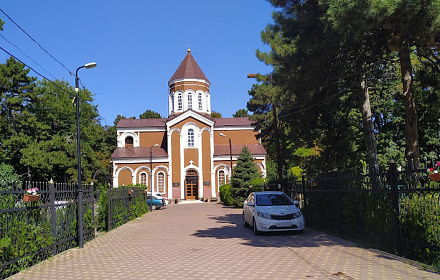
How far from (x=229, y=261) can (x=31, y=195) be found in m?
4.58

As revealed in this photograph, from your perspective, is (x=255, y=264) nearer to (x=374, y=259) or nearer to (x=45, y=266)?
(x=374, y=259)

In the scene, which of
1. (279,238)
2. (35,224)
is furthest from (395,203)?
(35,224)

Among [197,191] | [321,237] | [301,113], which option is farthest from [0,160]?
[321,237]

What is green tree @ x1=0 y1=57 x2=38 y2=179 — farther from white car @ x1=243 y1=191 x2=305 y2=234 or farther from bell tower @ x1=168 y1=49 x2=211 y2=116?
white car @ x1=243 y1=191 x2=305 y2=234

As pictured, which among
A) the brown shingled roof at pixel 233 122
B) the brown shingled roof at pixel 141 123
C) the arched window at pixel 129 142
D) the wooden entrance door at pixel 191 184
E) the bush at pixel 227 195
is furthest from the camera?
the brown shingled roof at pixel 141 123

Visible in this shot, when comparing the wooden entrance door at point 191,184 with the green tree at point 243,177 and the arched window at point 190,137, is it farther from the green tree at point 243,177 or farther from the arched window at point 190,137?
the green tree at point 243,177

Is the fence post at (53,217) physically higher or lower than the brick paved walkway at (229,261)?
higher

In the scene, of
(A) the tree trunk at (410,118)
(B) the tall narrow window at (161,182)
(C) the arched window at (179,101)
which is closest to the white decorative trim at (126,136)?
(B) the tall narrow window at (161,182)

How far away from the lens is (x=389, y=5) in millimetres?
9562

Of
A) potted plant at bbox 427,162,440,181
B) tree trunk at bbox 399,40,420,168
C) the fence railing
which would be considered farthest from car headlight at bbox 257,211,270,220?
potted plant at bbox 427,162,440,181

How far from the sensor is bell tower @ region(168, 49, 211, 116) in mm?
54469

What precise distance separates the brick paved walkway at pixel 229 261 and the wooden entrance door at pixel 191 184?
126 ft

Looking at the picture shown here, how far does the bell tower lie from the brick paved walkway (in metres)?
42.1

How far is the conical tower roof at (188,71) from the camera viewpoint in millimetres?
55125
